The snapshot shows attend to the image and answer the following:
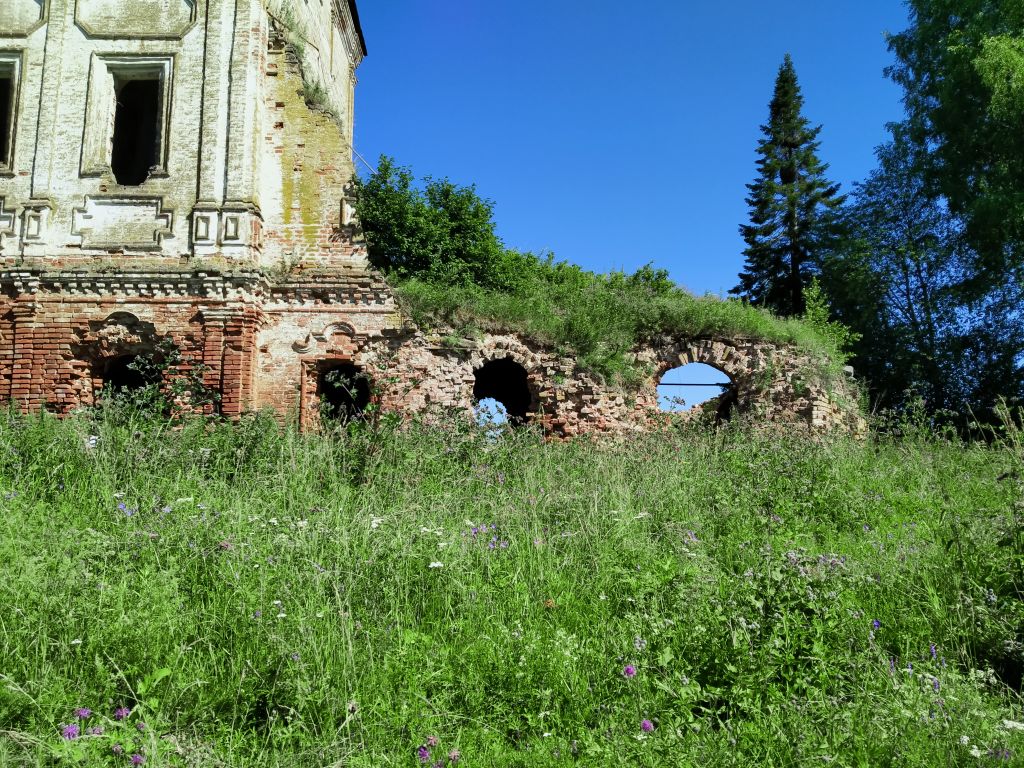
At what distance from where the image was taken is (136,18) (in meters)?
14.7

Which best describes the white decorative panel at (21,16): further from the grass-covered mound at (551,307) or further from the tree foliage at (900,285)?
the tree foliage at (900,285)

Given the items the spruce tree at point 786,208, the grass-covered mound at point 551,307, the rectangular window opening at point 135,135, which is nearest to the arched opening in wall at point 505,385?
the grass-covered mound at point 551,307

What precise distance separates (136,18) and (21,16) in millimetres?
2270

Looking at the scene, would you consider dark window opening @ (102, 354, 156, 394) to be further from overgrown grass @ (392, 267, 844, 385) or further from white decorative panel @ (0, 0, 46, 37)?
white decorative panel @ (0, 0, 46, 37)

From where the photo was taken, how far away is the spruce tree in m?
31.7

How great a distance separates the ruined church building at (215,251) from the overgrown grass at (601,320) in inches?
10.9

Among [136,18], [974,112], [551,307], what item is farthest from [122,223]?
[974,112]

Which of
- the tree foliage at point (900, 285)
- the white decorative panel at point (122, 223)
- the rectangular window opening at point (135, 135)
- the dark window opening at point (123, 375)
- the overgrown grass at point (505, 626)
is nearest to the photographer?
the overgrown grass at point (505, 626)

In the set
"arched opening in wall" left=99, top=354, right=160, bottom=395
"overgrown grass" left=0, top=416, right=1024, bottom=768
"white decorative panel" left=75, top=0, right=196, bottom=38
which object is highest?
"white decorative panel" left=75, top=0, right=196, bottom=38

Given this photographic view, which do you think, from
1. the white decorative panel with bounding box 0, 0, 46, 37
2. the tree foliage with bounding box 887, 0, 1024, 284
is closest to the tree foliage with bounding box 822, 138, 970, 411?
the tree foliage with bounding box 887, 0, 1024, 284

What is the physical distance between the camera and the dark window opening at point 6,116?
46.5 feet

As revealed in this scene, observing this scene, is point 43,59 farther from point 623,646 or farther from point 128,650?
point 623,646

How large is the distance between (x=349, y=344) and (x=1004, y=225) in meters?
16.8

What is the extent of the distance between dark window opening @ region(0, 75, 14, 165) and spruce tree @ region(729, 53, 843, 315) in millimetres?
25420
